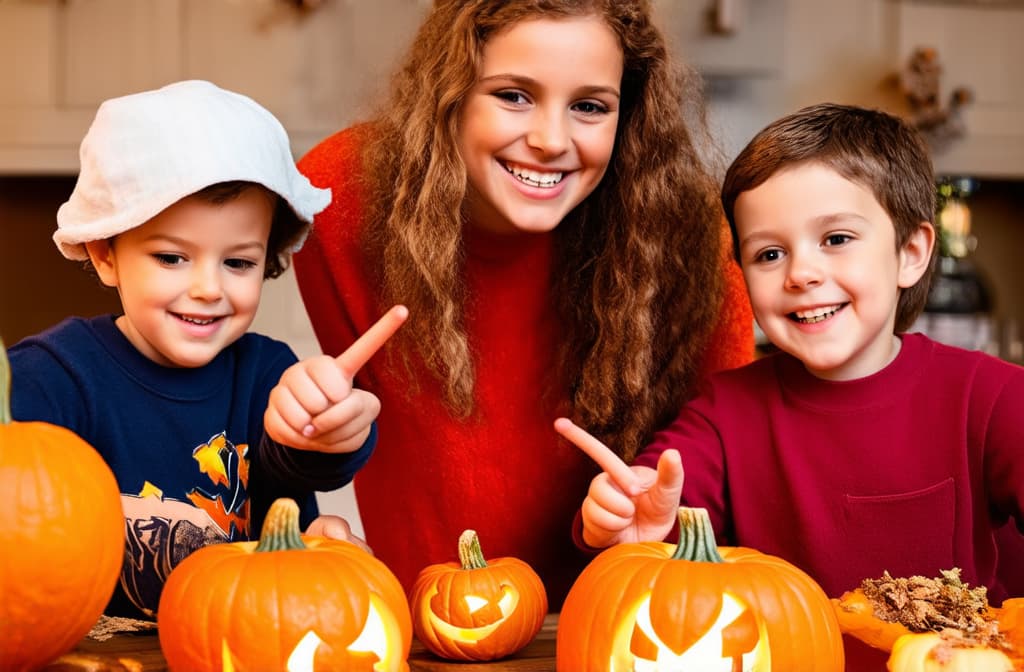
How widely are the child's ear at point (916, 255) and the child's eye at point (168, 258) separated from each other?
72 cm

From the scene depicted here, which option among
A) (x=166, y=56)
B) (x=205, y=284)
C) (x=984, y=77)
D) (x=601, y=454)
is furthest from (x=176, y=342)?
(x=984, y=77)

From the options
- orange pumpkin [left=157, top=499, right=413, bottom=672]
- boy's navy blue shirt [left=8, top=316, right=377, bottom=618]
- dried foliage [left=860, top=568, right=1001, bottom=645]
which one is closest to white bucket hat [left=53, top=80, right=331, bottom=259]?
boy's navy blue shirt [left=8, top=316, right=377, bottom=618]

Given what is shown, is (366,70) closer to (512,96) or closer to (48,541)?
(512,96)

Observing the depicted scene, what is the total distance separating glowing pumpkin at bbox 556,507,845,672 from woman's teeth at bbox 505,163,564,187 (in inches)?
20.5

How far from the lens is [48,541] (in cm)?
67

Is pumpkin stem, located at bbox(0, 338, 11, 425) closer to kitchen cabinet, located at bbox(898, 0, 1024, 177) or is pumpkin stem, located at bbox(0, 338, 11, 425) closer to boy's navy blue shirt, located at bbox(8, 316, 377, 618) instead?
boy's navy blue shirt, located at bbox(8, 316, 377, 618)

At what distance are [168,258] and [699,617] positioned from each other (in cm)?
56

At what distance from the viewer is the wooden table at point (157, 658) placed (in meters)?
0.79

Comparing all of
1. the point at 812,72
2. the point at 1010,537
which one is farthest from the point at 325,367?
the point at 812,72

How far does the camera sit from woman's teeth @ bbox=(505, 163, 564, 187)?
1.18m

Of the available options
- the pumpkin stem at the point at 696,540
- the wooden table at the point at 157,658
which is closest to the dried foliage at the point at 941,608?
the pumpkin stem at the point at 696,540

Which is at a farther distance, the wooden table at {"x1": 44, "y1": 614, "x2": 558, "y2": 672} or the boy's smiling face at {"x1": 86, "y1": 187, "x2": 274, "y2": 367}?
the boy's smiling face at {"x1": 86, "y1": 187, "x2": 274, "y2": 367}

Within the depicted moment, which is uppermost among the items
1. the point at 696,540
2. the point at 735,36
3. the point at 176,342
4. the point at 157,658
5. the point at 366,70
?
the point at 735,36

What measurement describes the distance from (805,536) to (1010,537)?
0.23m
